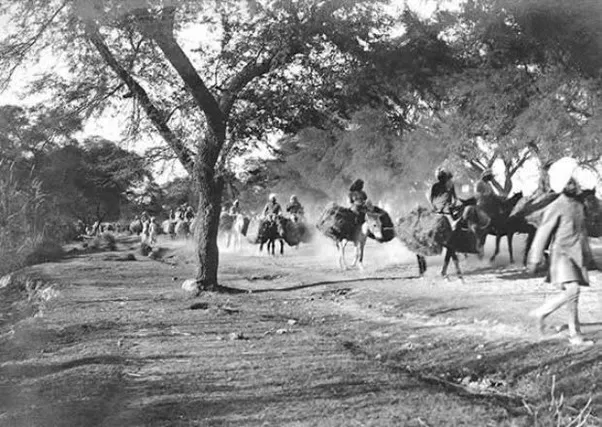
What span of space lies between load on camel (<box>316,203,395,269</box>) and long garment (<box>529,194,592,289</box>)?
9880 mm

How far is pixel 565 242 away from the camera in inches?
297

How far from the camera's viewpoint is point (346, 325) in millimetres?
10625

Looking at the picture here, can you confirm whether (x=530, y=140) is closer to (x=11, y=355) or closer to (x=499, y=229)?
(x=499, y=229)

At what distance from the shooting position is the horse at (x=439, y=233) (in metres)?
14.4

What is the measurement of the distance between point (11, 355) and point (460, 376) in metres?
5.22

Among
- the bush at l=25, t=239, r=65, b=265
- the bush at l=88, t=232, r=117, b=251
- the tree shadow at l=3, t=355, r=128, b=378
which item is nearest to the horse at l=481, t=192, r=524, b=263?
the tree shadow at l=3, t=355, r=128, b=378

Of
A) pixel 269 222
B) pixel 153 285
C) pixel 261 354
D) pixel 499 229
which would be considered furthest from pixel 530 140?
pixel 261 354

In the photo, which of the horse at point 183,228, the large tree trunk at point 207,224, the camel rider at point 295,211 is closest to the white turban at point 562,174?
the large tree trunk at point 207,224

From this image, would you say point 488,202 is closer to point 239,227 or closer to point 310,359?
point 310,359

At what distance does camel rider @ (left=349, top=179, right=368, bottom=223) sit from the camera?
18.5m

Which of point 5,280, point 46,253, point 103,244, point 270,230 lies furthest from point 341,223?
point 103,244

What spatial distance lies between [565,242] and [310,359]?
9.13 feet

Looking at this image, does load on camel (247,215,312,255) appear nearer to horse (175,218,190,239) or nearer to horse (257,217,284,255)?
horse (257,217,284,255)

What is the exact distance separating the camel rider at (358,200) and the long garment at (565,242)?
10823mm
